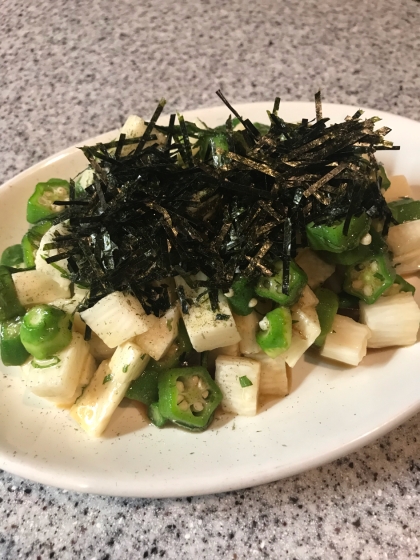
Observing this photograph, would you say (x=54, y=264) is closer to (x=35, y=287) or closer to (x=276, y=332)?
(x=35, y=287)

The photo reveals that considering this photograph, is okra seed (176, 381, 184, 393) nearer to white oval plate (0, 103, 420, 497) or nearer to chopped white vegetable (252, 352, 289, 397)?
white oval plate (0, 103, 420, 497)

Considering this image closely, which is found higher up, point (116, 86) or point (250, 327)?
point (116, 86)

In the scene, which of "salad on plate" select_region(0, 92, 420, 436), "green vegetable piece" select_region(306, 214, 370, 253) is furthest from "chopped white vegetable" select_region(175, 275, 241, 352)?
"green vegetable piece" select_region(306, 214, 370, 253)

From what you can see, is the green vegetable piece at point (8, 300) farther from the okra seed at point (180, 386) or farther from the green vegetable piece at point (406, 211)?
the green vegetable piece at point (406, 211)

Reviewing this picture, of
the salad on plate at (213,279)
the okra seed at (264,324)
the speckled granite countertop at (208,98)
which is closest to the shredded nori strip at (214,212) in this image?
the salad on plate at (213,279)

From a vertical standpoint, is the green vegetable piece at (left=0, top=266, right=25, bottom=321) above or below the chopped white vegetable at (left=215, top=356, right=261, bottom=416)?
above

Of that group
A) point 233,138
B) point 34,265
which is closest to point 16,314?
point 34,265

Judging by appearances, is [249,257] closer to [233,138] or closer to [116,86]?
[233,138]

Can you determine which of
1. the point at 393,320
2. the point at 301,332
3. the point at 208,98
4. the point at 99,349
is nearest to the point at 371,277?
the point at 393,320
